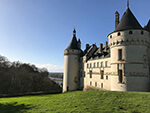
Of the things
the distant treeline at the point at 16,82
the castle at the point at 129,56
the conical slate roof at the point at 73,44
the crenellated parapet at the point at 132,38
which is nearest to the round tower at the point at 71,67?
the conical slate roof at the point at 73,44

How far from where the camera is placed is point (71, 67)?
37000 millimetres

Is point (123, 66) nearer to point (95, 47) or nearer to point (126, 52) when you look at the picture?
point (126, 52)

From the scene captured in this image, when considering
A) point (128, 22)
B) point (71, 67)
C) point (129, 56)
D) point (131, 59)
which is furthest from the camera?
point (71, 67)

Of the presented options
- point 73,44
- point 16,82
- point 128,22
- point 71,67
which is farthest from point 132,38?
point 16,82

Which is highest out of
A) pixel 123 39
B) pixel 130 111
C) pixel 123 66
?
pixel 123 39

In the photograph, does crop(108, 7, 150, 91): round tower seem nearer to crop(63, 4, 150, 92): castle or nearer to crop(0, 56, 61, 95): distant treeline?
crop(63, 4, 150, 92): castle

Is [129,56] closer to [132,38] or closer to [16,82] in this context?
[132,38]

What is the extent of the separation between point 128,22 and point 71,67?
22.7 meters

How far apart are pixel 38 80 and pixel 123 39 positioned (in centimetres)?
4774

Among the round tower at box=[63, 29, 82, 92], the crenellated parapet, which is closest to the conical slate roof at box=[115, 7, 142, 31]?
the crenellated parapet

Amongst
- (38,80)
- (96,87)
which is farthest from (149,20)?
(38,80)

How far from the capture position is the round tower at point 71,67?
36.4 m

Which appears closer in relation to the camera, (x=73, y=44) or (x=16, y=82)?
(x=73, y=44)

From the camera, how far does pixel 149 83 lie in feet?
62.3
